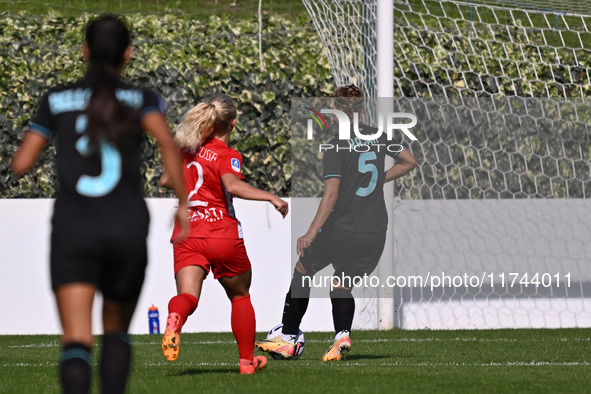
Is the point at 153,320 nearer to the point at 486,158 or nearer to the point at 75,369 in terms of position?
the point at 486,158

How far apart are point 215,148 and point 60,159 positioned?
8.17ft

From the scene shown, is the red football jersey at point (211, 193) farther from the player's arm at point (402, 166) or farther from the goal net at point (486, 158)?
the goal net at point (486, 158)

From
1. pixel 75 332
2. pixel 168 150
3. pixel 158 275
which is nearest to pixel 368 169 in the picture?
pixel 158 275

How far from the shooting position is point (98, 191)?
3.39 metres

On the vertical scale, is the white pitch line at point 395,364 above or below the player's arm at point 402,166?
below

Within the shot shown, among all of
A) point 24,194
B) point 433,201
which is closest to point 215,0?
point 24,194

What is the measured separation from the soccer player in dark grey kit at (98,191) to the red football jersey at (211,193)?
7.48 ft

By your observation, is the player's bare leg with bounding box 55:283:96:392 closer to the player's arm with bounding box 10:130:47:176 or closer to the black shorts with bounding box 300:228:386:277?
the player's arm with bounding box 10:130:47:176

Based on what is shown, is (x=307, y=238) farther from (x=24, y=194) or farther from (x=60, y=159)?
(x=24, y=194)

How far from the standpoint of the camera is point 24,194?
1170 centimetres

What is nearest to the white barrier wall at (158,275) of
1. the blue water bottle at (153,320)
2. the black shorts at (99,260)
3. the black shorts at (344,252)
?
the blue water bottle at (153,320)

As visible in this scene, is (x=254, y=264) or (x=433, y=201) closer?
(x=254, y=264)

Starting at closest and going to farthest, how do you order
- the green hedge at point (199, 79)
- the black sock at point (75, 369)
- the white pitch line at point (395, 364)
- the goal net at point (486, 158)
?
1. the black sock at point (75, 369)
2. the white pitch line at point (395, 364)
3. the goal net at point (486, 158)
4. the green hedge at point (199, 79)

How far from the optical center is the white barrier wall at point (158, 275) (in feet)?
32.9
